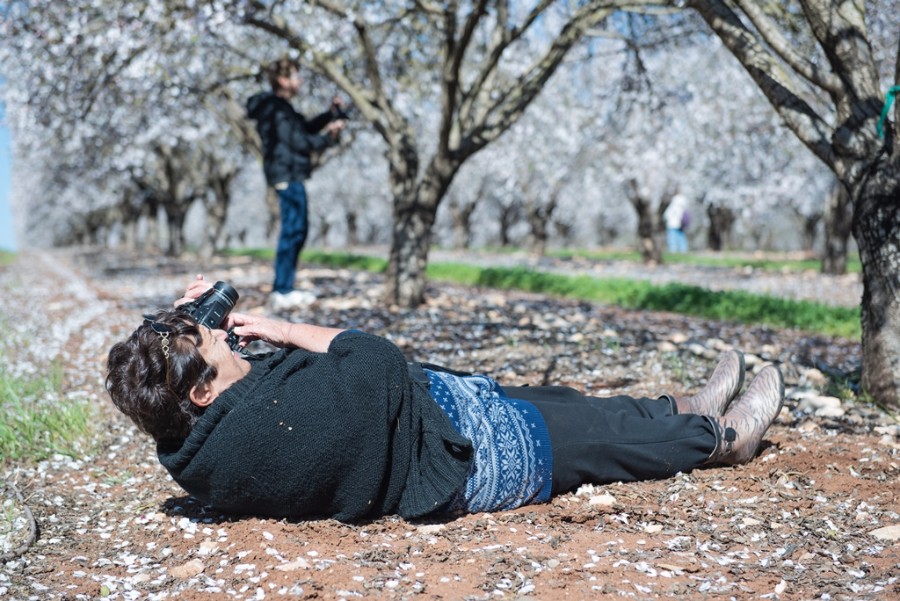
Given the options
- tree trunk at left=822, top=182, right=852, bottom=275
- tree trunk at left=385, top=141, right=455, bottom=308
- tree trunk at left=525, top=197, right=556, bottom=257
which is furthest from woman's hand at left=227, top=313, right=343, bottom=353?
tree trunk at left=525, top=197, right=556, bottom=257

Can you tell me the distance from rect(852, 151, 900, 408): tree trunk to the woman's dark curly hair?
12.5 feet

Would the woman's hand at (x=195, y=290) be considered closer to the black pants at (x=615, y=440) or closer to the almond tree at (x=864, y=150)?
the black pants at (x=615, y=440)

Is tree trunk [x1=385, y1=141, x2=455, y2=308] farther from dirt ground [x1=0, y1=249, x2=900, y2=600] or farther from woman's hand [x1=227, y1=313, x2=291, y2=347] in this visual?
woman's hand [x1=227, y1=313, x2=291, y2=347]

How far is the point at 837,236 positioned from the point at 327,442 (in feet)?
50.2

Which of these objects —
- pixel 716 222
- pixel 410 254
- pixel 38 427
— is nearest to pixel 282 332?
pixel 38 427

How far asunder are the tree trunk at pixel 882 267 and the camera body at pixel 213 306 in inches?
144

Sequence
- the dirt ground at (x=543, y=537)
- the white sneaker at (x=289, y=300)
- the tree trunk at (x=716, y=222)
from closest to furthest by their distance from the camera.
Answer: the dirt ground at (x=543, y=537)
the white sneaker at (x=289, y=300)
the tree trunk at (x=716, y=222)

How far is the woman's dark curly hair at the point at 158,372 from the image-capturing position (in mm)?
2846

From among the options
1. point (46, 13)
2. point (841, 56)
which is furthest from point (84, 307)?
point (841, 56)

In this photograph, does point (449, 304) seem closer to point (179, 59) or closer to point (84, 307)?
point (179, 59)

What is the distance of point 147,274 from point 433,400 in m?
15.0

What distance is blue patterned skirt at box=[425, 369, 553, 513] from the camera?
318 cm

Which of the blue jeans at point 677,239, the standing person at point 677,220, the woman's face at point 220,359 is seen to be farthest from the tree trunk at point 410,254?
the blue jeans at point 677,239

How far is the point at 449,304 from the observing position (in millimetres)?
8844
